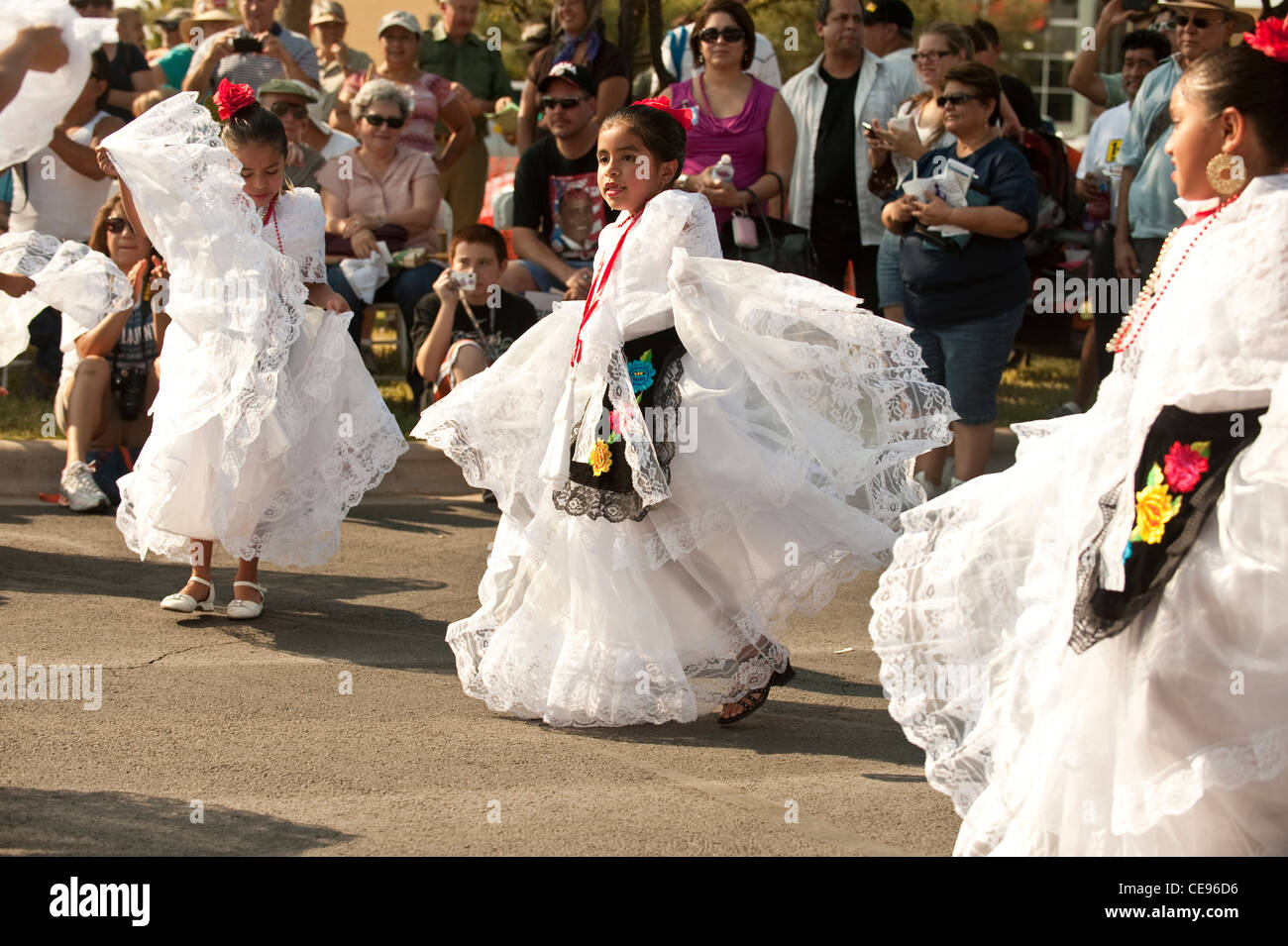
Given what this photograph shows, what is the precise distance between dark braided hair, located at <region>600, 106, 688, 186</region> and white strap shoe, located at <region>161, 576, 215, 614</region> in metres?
2.54

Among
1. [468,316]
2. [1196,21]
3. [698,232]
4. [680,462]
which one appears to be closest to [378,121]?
[468,316]

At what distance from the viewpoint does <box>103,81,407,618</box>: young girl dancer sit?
20.4ft

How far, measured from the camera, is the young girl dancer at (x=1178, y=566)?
3373mm

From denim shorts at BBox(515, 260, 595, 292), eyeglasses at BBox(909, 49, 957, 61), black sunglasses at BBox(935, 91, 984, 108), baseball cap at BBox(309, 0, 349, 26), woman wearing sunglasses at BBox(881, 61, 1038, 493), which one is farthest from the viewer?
baseball cap at BBox(309, 0, 349, 26)

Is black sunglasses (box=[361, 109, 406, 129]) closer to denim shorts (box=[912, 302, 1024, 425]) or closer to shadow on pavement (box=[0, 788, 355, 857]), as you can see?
denim shorts (box=[912, 302, 1024, 425])

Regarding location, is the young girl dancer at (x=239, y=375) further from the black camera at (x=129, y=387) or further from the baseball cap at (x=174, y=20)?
the baseball cap at (x=174, y=20)

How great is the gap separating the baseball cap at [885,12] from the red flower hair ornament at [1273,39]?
671cm

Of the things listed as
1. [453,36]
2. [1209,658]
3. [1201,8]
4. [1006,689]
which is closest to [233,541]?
[1006,689]

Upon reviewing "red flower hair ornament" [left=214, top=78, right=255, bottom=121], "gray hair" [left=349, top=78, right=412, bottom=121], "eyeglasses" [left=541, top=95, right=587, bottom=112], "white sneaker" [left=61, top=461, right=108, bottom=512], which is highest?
"red flower hair ornament" [left=214, top=78, right=255, bottom=121]

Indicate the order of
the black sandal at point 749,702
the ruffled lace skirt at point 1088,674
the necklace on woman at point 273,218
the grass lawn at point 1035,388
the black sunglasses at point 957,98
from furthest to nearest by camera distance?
the grass lawn at point 1035,388 < the black sunglasses at point 957,98 < the necklace on woman at point 273,218 < the black sandal at point 749,702 < the ruffled lace skirt at point 1088,674

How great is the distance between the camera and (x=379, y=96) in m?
10.4

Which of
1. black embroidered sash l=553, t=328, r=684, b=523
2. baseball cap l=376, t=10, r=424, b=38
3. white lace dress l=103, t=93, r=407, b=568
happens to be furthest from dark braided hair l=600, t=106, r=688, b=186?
baseball cap l=376, t=10, r=424, b=38

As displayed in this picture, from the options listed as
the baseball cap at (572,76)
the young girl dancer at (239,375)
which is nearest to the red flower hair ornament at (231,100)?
the young girl dancer at (239,375)

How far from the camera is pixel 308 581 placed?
718 cm
